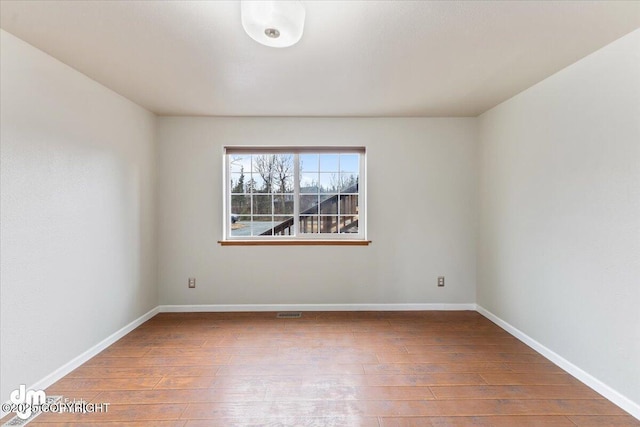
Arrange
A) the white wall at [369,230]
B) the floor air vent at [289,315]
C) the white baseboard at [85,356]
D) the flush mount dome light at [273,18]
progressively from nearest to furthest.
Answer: the flush mount dome light at [273,18] < the white baseboard at [85,356] < the floor air vent at [289,315] < the white wall at [369,230]

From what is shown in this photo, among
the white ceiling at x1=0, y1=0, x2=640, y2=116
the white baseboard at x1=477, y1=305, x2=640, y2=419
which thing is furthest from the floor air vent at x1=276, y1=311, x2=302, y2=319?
the white ceiling at x1=0, y1=0, x2=640, y2=116

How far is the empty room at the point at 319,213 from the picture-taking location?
6.11ft

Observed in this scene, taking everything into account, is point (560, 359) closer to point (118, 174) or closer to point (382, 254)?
point (382, 254)

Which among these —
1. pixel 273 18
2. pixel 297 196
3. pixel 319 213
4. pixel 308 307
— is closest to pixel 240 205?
pixel 297 196

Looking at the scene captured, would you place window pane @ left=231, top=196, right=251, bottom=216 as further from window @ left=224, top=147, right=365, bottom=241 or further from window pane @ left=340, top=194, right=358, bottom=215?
window pane @ left=340, top=194, right=358, bottom=215

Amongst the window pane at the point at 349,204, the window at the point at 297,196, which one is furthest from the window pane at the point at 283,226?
the window pane at the point at 349,204

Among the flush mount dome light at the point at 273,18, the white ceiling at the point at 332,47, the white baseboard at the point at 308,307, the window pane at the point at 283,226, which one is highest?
the white ceiling at the point at 332,47

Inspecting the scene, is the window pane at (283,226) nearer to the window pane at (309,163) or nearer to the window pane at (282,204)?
the window pane at (282,204)

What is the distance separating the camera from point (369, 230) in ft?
12.1

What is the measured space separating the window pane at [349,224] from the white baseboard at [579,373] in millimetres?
1795

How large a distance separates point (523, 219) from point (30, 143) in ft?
12.7

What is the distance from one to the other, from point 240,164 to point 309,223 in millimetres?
1102

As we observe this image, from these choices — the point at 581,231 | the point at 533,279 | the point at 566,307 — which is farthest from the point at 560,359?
the point at 581,231

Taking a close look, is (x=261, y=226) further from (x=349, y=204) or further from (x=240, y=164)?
(x=349, y=204)
